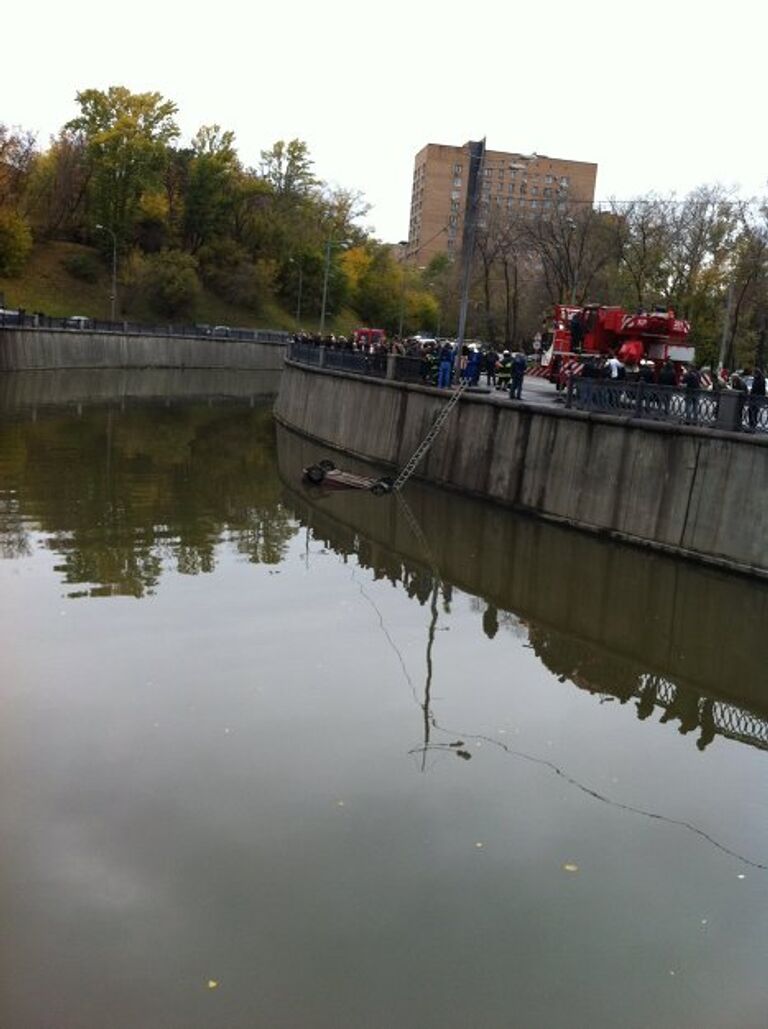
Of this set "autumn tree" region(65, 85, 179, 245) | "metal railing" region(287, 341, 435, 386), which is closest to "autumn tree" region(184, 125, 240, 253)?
"autumn tree" region(65, 85, 179, 245)

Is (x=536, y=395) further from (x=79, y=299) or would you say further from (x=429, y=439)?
(x=79, y=299)

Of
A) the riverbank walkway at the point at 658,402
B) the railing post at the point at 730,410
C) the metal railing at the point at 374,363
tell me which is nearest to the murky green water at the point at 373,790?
the railing post at the point at 730,410

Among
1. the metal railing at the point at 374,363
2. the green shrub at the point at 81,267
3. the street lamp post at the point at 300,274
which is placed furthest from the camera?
the street lamp post at the point at 300,274

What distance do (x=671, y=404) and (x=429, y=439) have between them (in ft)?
29.7

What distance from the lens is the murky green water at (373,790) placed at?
7.21m

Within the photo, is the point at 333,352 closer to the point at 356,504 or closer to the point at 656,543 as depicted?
the point at 356,504

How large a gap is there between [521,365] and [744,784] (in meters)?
17.2

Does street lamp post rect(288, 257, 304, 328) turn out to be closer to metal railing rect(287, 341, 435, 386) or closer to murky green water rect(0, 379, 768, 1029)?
metal railing rect(287, 341, 435, 386)

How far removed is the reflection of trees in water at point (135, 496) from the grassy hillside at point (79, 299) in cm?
4490

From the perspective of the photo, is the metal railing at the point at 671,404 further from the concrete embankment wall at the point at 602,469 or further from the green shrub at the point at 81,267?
the green shrub at the point at 81,267

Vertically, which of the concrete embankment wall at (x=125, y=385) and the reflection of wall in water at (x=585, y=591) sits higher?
the reflection of wall in water at (x=585, y=591)

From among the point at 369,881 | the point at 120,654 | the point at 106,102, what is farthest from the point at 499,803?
the point at 106,102

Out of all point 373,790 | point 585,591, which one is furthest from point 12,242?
point 373,790

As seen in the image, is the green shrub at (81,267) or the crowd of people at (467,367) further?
the green shrub at (81,267)
